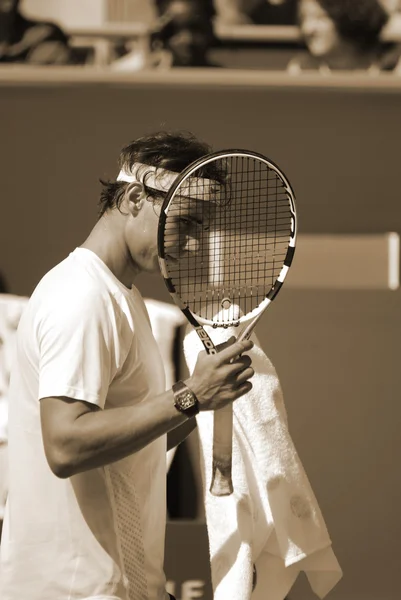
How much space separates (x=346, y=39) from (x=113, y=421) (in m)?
2.25

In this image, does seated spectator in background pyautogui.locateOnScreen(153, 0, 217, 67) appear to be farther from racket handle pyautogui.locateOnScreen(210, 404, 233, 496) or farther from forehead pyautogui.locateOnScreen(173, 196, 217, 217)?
racket handle pyautogui.locateOnScreen(210, 404, 233, 496)

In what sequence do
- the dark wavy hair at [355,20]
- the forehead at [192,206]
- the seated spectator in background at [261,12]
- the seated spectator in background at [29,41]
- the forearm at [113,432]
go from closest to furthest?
the forearm at [113,432], the forehead at [192,206], the seated spectator in background at [29,41], the dark wavy hair at [355,20], the seated spectator in background at [261,12]

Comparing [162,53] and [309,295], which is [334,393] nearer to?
[309,295]

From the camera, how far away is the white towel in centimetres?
170

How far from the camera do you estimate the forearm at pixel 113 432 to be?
1.25m

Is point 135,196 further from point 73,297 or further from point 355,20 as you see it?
point 355,20

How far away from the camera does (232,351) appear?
1.34 m

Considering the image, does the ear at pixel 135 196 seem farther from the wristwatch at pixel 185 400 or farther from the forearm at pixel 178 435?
the forearm at pixel 178 435

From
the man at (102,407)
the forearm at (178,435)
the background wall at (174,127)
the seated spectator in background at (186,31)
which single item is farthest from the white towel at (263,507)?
the seated spectator in background at (186,31)

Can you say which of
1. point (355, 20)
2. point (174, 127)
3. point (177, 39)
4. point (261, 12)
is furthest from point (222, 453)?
point (261, 12)

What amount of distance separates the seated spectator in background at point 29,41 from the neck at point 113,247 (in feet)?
5.60

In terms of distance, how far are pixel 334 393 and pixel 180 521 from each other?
1.87 ft

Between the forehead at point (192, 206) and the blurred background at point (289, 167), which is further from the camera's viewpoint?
the blurred background at point (289, 167)

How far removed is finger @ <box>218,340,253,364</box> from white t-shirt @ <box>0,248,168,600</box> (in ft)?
0.50
